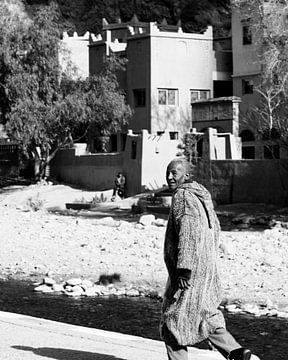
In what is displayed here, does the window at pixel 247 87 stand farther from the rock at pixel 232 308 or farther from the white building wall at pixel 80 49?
the rock at pixel 232 308

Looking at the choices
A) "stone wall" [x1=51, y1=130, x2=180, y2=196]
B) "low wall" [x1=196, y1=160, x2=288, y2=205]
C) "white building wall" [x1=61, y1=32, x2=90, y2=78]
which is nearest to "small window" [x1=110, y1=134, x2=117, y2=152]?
"stone wall" [x1=51, y1=130, x2=180, y2=196]

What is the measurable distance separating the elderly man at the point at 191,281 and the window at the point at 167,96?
130 ft

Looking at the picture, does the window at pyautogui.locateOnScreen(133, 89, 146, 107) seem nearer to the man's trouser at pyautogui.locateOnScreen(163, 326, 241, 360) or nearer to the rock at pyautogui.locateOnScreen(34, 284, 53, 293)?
the rock at pyautogui.locateOnScreen(34, 284, 53, 293)

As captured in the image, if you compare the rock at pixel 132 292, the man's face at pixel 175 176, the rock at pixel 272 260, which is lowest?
the rock at pixel 132 292

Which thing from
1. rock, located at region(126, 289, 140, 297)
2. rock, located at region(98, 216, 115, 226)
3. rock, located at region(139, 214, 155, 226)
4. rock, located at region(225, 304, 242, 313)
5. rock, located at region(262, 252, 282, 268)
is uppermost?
rock, located at region(139, 214, 155, 226)

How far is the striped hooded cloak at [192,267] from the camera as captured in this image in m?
7.03

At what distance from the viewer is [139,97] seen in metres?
47.2

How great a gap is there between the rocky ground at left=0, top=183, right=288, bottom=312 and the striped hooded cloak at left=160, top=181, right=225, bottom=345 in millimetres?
8504

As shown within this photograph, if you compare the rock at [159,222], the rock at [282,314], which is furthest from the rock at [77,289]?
the rock at [159,222]

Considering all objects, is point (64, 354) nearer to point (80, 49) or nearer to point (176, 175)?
point (176, 175)

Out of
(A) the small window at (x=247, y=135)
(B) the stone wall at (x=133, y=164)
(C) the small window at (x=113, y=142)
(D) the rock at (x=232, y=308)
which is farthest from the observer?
(C) the small window at (x=113, y=142)

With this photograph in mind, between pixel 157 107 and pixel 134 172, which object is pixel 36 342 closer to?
pixel 134 172

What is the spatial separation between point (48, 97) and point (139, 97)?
7.18 m

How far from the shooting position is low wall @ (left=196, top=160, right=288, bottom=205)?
3131 cm
